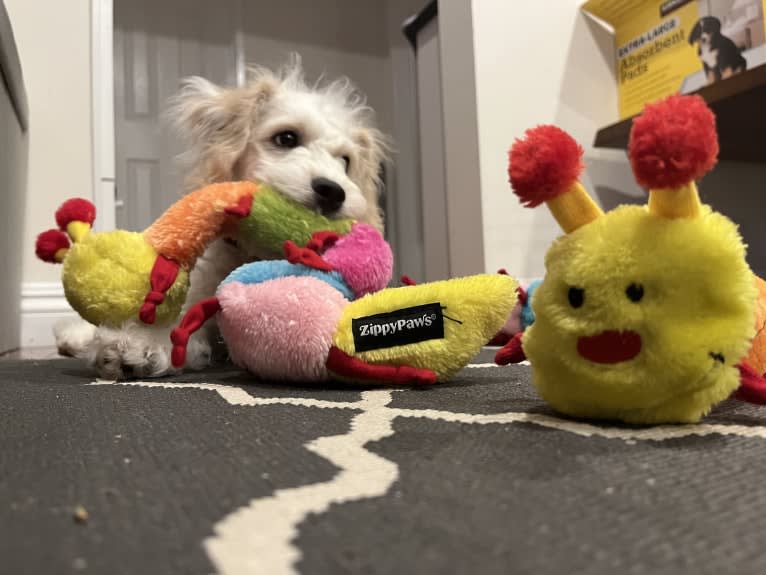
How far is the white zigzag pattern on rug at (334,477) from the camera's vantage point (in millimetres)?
296

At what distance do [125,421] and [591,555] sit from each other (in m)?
0.44

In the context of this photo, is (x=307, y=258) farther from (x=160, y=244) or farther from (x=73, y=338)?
(x=73, y=338)

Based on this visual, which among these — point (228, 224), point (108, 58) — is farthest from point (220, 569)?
point (108, 58)

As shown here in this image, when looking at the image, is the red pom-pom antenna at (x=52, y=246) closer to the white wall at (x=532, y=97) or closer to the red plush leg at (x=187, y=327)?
the red plush leg at (x=187, y=327)

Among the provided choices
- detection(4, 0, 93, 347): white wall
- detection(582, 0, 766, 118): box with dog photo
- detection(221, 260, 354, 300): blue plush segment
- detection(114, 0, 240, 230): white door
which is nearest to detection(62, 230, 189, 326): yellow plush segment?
detection(221, 260, 354, 300): blue plush segment

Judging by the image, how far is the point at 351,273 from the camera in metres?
0.91

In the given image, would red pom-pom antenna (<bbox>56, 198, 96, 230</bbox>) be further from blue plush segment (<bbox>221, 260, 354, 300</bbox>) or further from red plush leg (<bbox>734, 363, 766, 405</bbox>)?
red plush leg (<bbox>734, 363, 766, 405</bbox>)

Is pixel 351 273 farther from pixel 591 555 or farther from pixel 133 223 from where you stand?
pixel 133 223

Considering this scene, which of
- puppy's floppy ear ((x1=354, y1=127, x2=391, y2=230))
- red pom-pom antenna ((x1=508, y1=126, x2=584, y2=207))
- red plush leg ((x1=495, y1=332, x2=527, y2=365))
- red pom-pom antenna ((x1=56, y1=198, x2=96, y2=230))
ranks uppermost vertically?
puppy's floppy ear ((x1=354, y1=127, x2=391, y2=230))

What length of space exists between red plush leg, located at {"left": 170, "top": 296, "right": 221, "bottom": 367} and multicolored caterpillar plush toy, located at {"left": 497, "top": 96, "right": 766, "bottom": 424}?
0.49 metres

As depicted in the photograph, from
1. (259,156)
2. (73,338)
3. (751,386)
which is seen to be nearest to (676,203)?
(751,386)

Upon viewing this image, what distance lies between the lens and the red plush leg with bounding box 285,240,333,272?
0.90 meters

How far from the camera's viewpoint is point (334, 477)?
410 millimetres

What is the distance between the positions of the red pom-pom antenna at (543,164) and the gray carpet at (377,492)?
0.62ft
